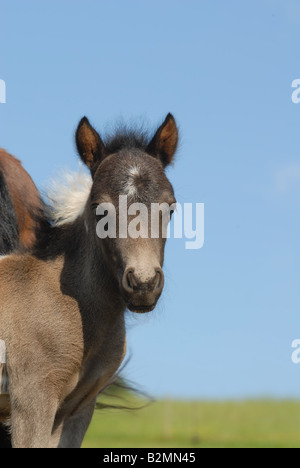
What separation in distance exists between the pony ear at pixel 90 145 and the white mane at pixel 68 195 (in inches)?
8.4

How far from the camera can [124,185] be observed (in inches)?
203

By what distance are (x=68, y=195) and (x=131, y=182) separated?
102 centimetres

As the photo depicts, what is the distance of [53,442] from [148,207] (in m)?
2.07

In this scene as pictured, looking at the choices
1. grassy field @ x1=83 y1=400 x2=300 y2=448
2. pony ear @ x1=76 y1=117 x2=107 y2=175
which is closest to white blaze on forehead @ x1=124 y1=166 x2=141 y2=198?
pony ear @ x1=76 y1=117 x2=107 y2=175

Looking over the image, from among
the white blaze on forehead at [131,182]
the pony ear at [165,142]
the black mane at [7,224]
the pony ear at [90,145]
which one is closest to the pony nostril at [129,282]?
the white blaze on forehead at [131,182]

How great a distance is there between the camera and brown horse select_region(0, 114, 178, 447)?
514 centimetres

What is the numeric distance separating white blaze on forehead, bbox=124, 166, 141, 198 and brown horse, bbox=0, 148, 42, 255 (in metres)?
2.05

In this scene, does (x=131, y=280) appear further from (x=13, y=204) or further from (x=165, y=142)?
(x=13, y=204)

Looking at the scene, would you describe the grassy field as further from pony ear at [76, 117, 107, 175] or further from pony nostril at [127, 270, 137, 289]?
pony nostril at [127, 270, 137, 289]

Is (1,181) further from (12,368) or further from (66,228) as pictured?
(12,368)

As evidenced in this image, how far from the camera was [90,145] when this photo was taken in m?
5.71

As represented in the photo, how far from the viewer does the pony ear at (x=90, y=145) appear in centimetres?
570

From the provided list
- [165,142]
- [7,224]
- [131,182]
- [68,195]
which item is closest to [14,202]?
[7,224]
